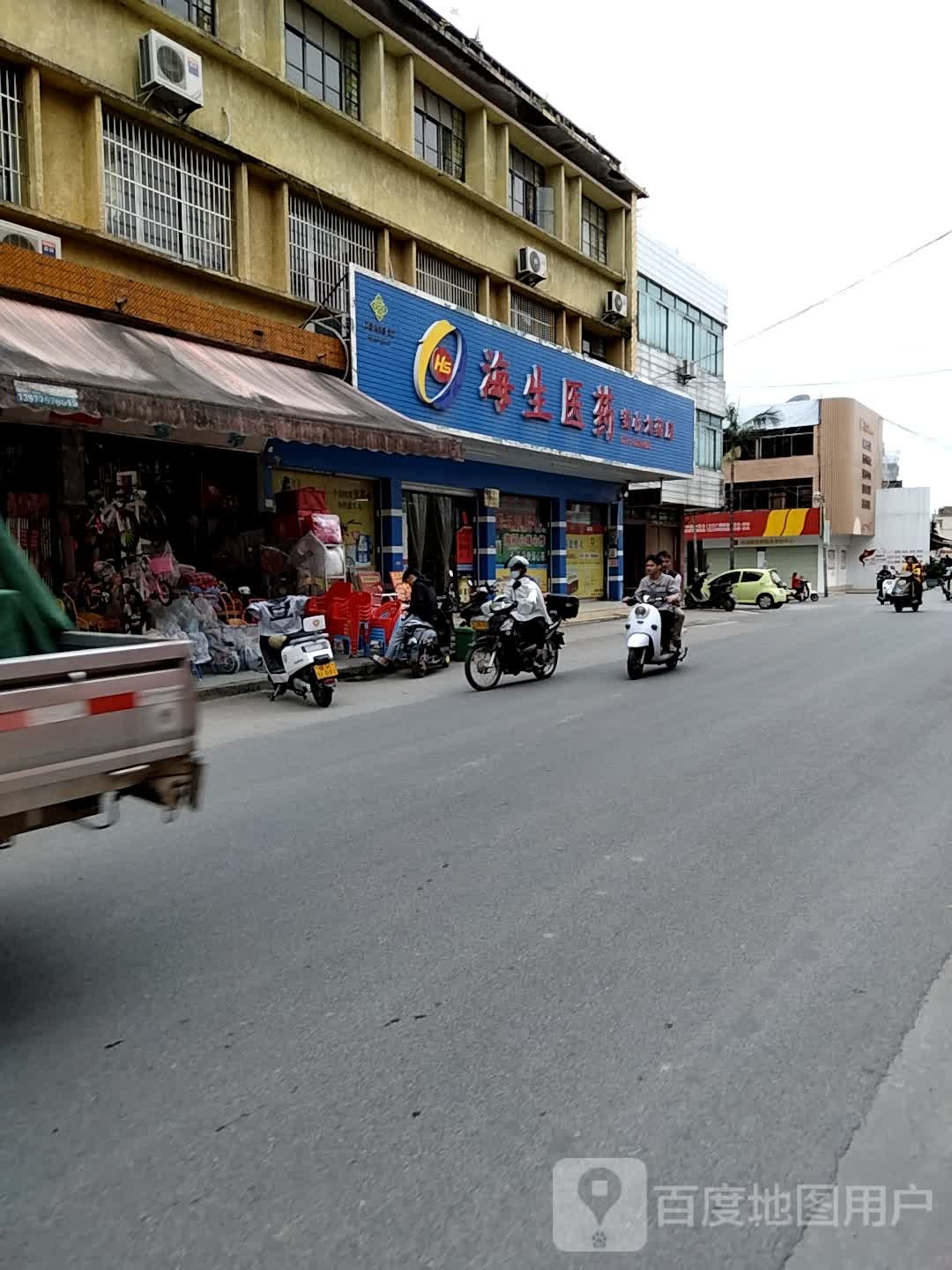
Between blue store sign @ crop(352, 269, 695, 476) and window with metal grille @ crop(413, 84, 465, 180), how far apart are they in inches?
164

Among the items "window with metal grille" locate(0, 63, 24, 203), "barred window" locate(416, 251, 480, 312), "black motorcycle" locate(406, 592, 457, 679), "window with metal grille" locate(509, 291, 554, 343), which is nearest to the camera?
"window with metal grille" locate(0, 63, 24, 203)

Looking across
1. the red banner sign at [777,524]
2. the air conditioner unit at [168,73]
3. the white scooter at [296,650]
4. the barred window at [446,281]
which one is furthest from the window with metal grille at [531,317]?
the red banner sign at [777,524]

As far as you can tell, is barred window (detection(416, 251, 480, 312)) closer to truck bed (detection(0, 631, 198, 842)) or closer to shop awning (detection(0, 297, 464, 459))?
shop awning (detection(0, 297, 464, 459))

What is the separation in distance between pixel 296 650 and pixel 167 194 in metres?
7.94

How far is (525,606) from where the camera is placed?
40.2ft

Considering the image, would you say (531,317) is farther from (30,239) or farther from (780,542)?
(780,542)

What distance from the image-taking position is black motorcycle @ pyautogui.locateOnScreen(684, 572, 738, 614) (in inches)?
1314

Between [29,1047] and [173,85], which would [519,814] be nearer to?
[29,1047]

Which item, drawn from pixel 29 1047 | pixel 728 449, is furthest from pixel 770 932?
pixel 728 449

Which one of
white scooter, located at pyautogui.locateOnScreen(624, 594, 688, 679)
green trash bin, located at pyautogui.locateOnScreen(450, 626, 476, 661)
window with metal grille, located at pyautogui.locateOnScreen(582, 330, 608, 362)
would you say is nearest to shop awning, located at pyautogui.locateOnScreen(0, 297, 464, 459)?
green trash bin, located at pyautogui.locateOnScreen(450, 626, 476, 661)

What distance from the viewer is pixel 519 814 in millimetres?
5832

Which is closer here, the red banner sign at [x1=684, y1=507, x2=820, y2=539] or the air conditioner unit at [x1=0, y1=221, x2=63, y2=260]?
the air conditioner unit at [x1=0, y1=221, x2=63, y2=260]

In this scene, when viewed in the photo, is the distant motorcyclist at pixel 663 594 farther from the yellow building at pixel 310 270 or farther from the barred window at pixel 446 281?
the barred window at pixel 446 281

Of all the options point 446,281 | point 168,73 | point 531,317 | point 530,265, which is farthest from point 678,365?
point 168,73
